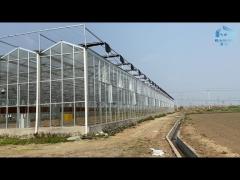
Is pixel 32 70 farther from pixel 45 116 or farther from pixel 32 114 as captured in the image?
pixel 45 116

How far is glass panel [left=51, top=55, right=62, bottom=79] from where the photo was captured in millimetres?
22016

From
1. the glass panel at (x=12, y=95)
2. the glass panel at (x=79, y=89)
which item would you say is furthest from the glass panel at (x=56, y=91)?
the glass panel at (x=12, y=95)

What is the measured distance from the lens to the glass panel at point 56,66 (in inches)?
867

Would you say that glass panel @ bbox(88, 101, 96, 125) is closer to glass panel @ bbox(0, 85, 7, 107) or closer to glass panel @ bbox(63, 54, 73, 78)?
glass panel @ bbox(63, 54, 73, 78)

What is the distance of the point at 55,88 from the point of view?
21.9 m

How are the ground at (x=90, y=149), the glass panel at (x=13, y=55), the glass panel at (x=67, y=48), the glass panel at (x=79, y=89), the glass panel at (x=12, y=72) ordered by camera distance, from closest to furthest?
the ground at (x=90, y=149) → the glass panel at (x=79, y=89) → the glass panel at (x=67, y=48) → the glass panel at (x=12, y=72) → the glass panel at (x=13, y=55)

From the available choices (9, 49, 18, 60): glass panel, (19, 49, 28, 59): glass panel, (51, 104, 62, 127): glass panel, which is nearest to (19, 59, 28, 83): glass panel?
(19, 49, 28, 59): glass panel

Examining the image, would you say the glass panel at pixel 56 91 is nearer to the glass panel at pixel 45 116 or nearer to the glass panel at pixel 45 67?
the glass panel at pixel 45 116

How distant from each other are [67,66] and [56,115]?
122 inches

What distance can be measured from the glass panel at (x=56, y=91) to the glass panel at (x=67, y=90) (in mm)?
322
